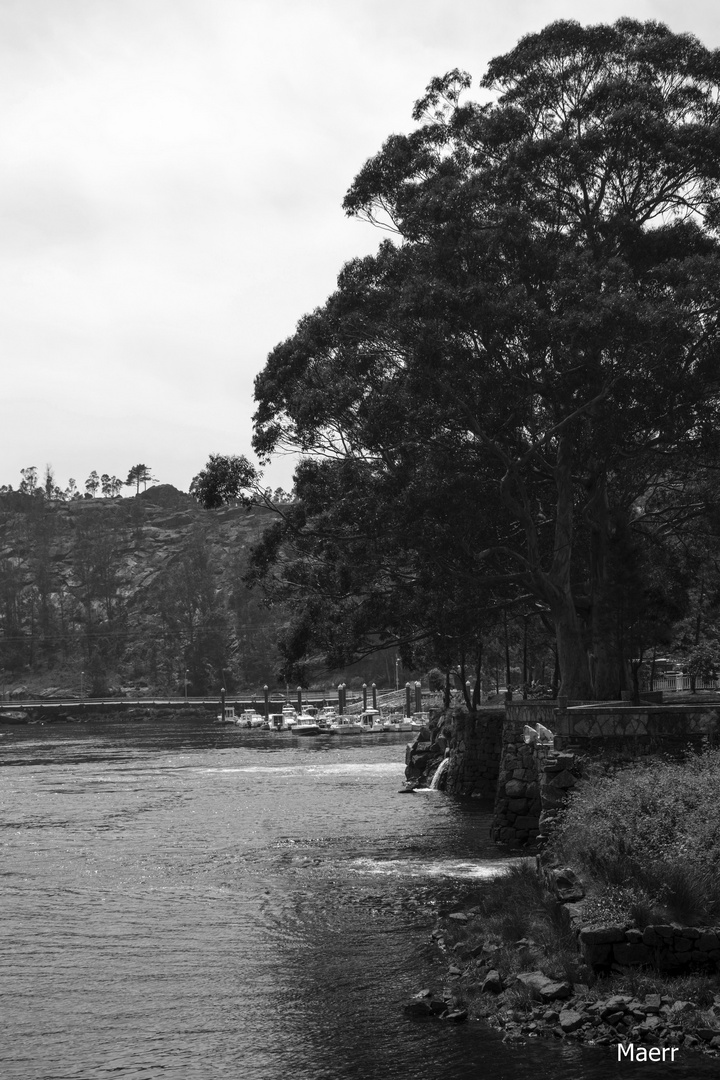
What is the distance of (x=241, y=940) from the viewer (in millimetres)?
22141

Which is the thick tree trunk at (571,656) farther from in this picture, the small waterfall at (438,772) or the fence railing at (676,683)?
the fence railing at (676,683)

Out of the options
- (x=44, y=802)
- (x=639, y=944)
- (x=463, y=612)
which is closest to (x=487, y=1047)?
(x=639, y=944)

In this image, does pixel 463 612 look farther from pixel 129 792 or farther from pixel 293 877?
pixel 129 792

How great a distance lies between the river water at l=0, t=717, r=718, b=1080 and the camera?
15.4m

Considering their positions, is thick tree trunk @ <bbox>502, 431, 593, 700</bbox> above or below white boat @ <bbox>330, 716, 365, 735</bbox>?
above

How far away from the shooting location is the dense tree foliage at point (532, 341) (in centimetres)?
3228

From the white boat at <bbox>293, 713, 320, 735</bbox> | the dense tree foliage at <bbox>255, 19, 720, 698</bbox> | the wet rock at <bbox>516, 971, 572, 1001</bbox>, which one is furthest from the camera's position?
the white boat at <bbox>293, 713, 320, 735</bbox>

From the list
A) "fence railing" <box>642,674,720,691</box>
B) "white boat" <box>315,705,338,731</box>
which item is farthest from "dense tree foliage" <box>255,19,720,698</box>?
"white boat" <box>315,705,338,731</box>

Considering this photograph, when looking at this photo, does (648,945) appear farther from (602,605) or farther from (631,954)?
(602,605)

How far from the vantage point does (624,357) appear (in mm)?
32094

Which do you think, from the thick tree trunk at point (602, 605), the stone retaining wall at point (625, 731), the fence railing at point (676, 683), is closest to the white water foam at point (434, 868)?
the stone retaining wall at point (625, 731)

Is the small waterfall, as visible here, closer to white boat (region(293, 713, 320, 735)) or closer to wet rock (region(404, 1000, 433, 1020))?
wet rock (region(404, 1000, 433, 1020))

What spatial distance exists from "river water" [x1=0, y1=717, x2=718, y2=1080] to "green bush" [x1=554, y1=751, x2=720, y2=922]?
9.45 feet

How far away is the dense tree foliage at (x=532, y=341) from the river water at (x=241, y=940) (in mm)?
8935
